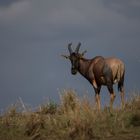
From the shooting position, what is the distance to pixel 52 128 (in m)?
12.4

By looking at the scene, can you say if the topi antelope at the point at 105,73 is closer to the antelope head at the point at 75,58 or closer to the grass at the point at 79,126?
the antelope head at the point at 75,58

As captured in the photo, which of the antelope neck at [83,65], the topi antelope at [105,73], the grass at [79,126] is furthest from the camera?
the antelope neck at [83,65]

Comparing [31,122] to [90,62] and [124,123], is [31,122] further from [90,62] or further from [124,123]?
[90,62]

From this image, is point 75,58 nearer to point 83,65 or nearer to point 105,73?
point 83,65

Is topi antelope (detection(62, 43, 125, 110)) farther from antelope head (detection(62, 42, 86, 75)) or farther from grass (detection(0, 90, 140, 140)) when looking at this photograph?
grass (detection(0, 90, 140, 140))

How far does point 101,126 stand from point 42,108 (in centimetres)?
557

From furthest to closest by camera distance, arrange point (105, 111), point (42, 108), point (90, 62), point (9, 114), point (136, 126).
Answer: point (90, 62) → point (42, 108) → point (9, 114) → point (105, 111) → point (136, 126)

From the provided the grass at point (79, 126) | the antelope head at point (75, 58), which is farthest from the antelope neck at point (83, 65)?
the grass at point (79, 126)

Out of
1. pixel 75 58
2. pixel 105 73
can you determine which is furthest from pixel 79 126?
pixel 75 58

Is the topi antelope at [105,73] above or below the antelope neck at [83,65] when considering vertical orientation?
below

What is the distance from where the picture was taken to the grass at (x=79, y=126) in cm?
1075

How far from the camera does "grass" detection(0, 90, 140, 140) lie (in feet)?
35.3

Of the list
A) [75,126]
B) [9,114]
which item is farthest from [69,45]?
[75,126]

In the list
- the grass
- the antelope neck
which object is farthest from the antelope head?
the grass
